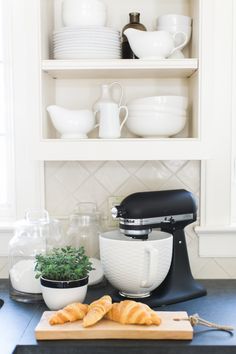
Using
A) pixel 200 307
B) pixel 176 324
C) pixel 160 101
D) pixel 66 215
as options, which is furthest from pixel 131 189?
pixel 176 324

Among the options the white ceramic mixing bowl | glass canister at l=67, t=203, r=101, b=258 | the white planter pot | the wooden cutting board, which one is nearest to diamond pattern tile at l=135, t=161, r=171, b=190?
glass canister at l=67, t=203, r=101, b=258

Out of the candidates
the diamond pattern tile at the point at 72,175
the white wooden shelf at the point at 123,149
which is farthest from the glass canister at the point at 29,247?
the white wooden shelf at the point at 123,149

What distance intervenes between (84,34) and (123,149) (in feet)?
1.35

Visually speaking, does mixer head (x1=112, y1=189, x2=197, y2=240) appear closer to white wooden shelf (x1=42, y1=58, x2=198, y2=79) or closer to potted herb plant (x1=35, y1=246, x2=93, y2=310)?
potted herb plant (x1=35, y1=246, x2=93, y2=310)

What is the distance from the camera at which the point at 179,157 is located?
5.85 ft

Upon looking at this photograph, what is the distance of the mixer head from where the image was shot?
1.68m

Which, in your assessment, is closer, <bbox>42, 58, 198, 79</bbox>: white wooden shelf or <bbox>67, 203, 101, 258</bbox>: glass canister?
<bbox>42, 58, 198, 79</bbox>: white wooden shelf

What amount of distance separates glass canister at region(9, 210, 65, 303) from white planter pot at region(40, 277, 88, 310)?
0.48 ft

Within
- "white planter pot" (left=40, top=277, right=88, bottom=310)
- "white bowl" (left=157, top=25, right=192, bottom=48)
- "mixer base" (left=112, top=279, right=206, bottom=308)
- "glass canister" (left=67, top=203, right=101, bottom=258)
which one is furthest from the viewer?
→ "glass canister" (left=67, top=203, right=101, bottom=258)

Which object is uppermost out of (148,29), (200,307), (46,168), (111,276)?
(148,29)

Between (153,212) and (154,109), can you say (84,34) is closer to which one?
(154,109)

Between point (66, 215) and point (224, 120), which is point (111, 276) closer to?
point (66, 215)

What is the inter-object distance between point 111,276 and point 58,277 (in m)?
0.18

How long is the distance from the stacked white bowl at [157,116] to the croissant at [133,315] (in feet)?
2.01
